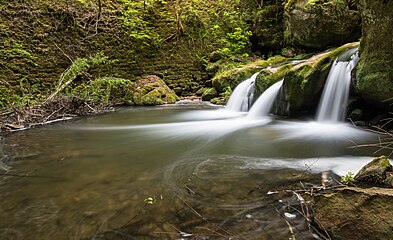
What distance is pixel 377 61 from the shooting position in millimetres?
3883

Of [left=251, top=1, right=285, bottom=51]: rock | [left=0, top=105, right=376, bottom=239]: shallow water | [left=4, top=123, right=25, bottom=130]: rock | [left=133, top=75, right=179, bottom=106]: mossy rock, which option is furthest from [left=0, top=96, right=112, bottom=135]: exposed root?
[left=251, top=1, right=285, bottom=51]: rock

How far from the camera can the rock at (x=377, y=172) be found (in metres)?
1.85

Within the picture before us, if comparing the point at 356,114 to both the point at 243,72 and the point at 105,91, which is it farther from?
the point at 105,91

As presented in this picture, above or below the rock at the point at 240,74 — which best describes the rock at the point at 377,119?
below

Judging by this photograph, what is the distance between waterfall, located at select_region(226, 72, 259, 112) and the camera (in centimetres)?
779

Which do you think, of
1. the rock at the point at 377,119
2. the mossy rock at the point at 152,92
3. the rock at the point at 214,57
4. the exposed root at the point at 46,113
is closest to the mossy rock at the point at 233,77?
the mossy rock at the point at 152,92

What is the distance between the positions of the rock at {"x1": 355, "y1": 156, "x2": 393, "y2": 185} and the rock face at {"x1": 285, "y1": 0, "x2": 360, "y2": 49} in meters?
6.38

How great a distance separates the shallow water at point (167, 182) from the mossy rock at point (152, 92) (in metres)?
6.38

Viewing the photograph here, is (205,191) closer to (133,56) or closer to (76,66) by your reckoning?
(76,66)

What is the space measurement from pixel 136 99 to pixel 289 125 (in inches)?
299

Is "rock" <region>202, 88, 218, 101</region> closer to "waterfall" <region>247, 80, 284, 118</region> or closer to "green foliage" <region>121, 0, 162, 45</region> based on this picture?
"green foliage" <region>121, 0, 162, 45</region>

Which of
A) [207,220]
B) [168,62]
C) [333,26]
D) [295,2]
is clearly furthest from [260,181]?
[168,62]

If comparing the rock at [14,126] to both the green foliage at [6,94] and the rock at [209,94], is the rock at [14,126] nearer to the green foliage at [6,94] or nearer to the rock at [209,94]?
the green foliage at [6,94]

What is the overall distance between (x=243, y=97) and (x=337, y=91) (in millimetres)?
3326
